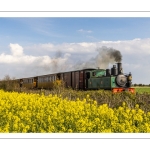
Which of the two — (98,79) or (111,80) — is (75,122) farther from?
(98,79)

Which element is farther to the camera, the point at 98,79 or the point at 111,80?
the point at 98,79

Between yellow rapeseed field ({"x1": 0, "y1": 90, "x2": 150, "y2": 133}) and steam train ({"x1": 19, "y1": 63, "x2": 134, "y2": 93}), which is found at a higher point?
steam train ({"x1": 19, "y1": 63, "x2": 134, "y2": 93})

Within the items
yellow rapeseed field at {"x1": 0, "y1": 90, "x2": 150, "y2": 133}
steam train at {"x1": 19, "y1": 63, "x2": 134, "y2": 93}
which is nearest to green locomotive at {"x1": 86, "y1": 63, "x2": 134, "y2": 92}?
steam train at {"x1": 19, "y1": 63, "x2": 134, "y2": 93}

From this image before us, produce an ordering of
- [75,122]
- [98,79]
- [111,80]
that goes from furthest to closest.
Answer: [98,79]
[111,80]
[75,122]

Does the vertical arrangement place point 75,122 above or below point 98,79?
below

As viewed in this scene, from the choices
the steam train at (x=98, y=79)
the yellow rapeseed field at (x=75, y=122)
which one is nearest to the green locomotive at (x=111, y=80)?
the steam train at (x=98, y=79)

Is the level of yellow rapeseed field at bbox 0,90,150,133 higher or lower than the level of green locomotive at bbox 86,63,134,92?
lower

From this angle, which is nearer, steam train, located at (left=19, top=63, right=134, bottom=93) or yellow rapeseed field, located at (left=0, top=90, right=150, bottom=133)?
yellow rapeseed field, located at (left=0, top=90, right=150, bottom=133)

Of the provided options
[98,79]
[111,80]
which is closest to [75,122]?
[111,80]

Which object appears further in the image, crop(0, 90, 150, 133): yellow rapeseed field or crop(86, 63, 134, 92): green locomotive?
crop(86, 63, 134, 92): green locomotive

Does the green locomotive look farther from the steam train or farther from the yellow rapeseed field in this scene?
the yellow rapeseed field
